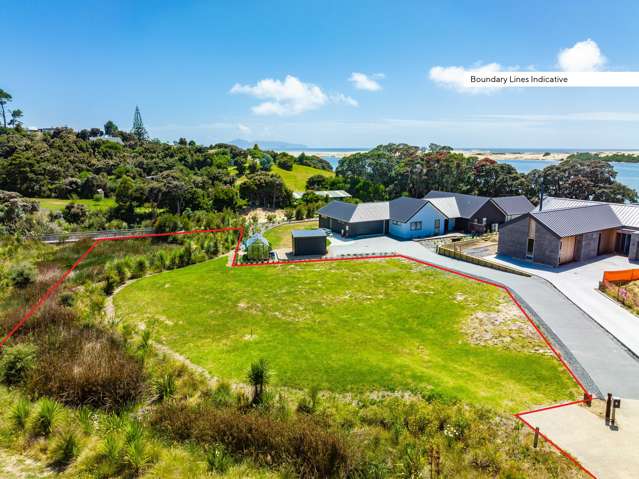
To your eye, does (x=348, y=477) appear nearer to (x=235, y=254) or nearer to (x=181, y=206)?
(x=235, y=254)

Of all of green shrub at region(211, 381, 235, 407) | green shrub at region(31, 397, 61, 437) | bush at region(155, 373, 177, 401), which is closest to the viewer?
green shrub at region(31, 397, 61, 437)

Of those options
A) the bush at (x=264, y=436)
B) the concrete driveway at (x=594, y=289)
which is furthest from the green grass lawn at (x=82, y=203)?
the concrete driveway at (x=594, y=289)

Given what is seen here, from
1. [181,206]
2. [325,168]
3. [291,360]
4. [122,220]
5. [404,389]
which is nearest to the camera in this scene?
[404,389]

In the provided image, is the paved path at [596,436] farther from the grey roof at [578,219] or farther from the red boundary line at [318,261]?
the grey roof at [578,219]

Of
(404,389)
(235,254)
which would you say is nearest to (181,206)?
(235,254)

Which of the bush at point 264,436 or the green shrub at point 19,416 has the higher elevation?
the green shrub at point 19,416

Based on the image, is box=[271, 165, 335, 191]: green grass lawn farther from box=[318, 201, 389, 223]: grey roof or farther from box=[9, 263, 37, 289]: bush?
box=[9, 263, 37, 289]: bush

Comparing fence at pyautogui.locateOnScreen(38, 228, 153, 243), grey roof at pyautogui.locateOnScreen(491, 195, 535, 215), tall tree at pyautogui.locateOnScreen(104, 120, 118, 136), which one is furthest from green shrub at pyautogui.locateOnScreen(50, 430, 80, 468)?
tall tree at pyautogui.locateOnScreen(104, 120, 118, 136)
